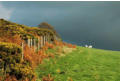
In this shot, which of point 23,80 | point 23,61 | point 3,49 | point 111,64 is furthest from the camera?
point 111,64

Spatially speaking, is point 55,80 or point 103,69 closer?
point 55,80

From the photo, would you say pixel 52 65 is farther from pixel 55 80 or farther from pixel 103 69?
pixel 103 69

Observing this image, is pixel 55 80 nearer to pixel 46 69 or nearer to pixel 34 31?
pixel 46 69

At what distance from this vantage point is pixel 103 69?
54.0ft

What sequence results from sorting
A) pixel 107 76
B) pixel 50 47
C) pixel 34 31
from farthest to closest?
pixel 34 31 < pixel 50 47 < pixel 107 76

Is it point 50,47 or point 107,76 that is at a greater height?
point 50,47

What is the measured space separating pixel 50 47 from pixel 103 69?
357 inches

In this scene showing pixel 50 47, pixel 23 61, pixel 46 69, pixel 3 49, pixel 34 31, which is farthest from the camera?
pixel 34 31

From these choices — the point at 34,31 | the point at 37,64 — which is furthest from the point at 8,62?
the point at 34,31

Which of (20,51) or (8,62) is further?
(20,51)

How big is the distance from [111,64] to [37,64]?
26.4ft

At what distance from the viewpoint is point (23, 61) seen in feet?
43.8

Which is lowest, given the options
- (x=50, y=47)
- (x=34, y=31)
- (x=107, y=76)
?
(x=107, y=76)

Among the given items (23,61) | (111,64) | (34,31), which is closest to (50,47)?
(34,31)
